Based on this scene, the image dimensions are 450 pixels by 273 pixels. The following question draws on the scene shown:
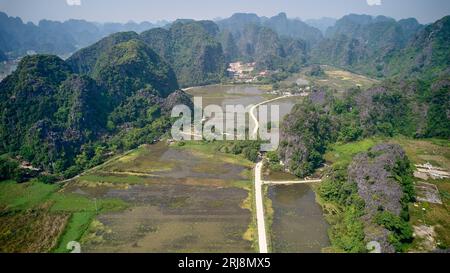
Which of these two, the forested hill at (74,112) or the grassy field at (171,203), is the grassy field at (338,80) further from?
the grassy field at (171,203)

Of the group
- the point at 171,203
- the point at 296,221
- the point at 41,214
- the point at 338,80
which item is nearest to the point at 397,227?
the point at 296,221

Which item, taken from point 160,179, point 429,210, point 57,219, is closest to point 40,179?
point 57,219

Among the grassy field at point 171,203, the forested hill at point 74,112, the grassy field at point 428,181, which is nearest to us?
the grassy field at point 428,181

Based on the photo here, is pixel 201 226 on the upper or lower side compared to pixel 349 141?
lower

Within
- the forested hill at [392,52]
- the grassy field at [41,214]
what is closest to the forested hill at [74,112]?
the grassy field at [41,214]

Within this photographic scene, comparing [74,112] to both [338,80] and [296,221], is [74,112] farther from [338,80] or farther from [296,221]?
[338,80]

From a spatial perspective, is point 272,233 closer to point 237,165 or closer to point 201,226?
point 201,226

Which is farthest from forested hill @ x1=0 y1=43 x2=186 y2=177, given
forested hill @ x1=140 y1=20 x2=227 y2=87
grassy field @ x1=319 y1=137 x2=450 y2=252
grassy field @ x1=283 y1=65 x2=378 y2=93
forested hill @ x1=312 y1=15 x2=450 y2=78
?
forested hill @ x1=312 y1=15 x2=450 y2=78

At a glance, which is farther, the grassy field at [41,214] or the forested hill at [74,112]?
the forested hill at [74,112]

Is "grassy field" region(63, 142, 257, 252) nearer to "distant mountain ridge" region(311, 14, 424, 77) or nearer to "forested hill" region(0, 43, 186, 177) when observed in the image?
"forested hill" region(0, 43, 186, 177)
